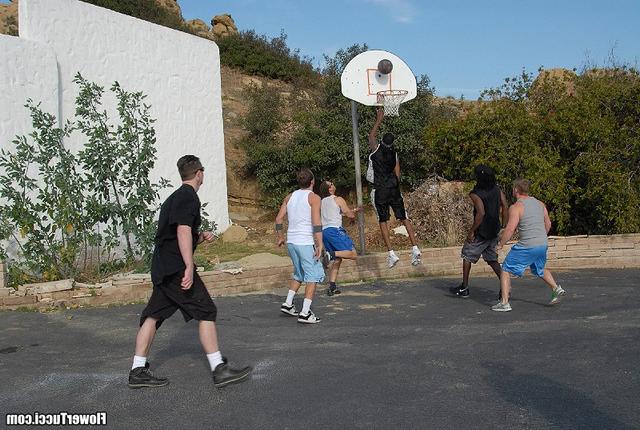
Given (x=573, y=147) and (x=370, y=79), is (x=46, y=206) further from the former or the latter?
(x=573, y=147)

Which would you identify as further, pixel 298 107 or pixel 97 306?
pixel 298 107

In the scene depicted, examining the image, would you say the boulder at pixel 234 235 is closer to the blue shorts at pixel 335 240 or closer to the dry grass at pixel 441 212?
the dry grass at pixel 441 212

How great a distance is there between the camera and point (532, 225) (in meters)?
8.93

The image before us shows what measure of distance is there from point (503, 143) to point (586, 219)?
7.89ft

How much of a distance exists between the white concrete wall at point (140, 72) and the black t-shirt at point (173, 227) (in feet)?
20.9

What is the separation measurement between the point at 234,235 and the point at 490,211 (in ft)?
25.6

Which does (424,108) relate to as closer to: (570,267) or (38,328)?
(570,267)

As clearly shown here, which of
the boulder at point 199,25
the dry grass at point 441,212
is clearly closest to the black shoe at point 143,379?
the dry grass at point 441,212

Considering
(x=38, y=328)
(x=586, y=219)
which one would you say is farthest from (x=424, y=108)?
(x=38, y=328)

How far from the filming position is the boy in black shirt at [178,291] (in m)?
5.68

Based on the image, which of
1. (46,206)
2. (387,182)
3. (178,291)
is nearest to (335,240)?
(387,182)

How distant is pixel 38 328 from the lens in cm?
820

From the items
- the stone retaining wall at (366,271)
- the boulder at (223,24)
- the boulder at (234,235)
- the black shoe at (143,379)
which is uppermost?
the boulder at (223,24)

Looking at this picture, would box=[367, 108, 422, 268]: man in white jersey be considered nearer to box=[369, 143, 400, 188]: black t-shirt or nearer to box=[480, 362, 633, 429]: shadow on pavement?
box=[369, 143, 400, 188]: black t-shirt
